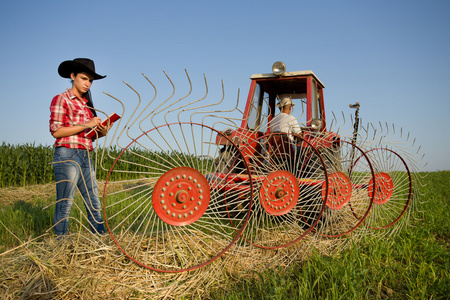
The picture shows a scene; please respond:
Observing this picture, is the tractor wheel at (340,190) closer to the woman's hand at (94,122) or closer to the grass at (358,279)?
the grass at (358,279)

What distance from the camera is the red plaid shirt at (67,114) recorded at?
7.98 feet

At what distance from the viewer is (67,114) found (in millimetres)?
2514

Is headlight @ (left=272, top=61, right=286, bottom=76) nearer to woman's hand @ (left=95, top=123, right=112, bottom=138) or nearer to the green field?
the green field

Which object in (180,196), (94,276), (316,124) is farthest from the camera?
(316,124)

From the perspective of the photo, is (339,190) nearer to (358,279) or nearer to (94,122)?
(358,279)

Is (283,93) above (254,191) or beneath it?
above

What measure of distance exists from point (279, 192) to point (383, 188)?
1.97 m

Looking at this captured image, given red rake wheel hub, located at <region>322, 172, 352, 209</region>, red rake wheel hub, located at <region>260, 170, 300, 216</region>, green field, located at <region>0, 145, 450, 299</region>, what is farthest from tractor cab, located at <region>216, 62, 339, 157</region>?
green field, located at <region>0, 145, 450, 299</region>

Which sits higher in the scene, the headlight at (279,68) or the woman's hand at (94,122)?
the headlight at (279,68)

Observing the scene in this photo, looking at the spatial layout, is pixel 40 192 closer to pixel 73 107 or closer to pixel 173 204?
pixel 73 107

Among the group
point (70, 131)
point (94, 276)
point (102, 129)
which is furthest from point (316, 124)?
point (94, 276)

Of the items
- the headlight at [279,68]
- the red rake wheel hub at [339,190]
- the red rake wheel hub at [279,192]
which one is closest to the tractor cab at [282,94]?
the headlight at [279,68]

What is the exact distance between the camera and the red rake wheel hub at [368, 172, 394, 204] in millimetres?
3768

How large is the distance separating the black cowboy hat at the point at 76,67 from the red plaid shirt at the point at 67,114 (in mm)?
200
